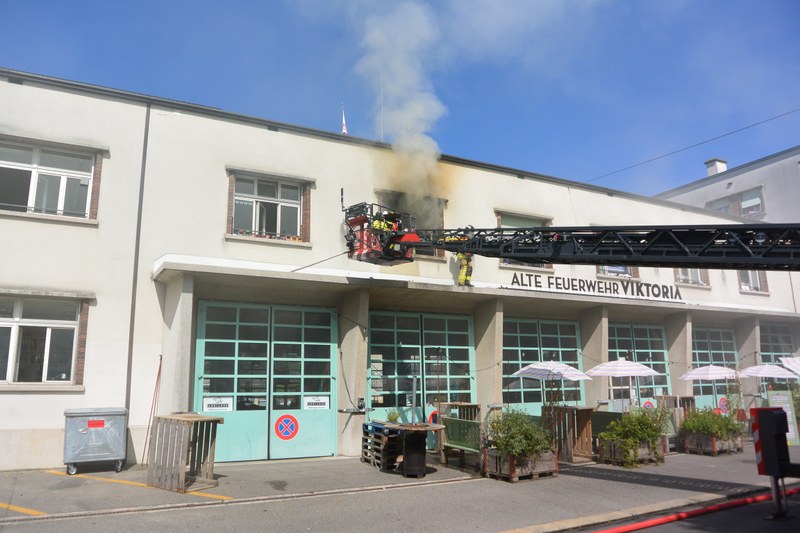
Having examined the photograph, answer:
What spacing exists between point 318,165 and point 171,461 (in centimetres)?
779

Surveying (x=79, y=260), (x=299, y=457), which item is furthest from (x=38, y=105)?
(x=299, y=457)

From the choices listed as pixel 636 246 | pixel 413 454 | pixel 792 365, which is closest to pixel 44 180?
pixel 413 454

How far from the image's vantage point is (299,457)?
13367mm

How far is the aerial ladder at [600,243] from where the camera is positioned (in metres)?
8.84

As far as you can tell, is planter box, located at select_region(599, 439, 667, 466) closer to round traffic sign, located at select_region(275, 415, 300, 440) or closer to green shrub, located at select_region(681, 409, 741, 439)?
green shrub, located at select_region(681, 409, 741, 439)

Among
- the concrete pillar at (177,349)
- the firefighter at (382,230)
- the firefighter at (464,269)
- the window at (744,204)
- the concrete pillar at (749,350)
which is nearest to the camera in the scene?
the concrete pillar at (177,349)

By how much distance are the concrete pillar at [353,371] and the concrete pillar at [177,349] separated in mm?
3505

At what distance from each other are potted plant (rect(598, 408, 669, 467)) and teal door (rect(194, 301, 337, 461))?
622 cm

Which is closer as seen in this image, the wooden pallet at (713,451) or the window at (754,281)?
the wooden pallet at (713,451)

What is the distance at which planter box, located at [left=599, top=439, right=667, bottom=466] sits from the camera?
12719 mm

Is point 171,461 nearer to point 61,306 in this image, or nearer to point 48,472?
point 48,472

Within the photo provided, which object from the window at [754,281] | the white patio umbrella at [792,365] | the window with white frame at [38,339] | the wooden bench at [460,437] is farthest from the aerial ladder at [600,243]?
the window at [754,281]

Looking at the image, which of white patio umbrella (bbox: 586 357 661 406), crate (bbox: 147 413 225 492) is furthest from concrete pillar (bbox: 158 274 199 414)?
white patio umbrella (bbox: 586 357 661 406)

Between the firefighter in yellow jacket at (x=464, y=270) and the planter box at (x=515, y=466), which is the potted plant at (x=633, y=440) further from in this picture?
the firefighter in yellow jacket at (x=464, y=270)
